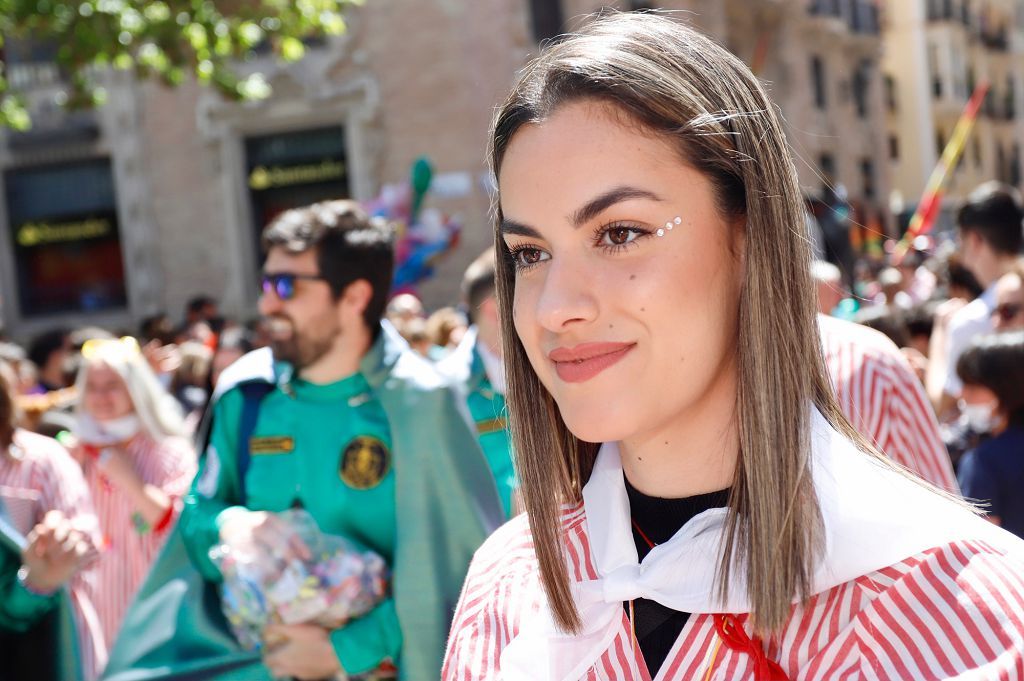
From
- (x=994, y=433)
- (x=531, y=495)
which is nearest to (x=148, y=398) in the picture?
(x=994, y=433)

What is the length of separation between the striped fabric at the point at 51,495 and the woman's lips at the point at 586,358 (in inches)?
132

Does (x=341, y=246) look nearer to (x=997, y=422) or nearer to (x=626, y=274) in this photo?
(x=997, y=422)

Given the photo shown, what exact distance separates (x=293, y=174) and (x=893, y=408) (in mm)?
16421

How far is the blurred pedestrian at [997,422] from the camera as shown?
391cm

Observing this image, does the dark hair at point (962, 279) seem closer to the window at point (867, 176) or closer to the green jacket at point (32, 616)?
the green jacket at point (32, 616)

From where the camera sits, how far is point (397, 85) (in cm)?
1784

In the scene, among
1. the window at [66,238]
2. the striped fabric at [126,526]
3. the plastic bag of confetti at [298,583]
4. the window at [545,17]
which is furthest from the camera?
the window at [66,238]

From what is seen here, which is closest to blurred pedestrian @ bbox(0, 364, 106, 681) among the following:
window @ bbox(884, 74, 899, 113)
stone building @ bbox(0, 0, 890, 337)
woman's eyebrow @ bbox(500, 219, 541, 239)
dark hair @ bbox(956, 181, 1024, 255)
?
woman's eyebrow @ bbox(500, 219, 541, 239)

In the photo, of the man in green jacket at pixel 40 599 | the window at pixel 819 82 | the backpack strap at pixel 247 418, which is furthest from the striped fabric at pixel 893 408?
the window at pixel 819 82

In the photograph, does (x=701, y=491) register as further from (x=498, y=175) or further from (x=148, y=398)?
(x=148, y=398)

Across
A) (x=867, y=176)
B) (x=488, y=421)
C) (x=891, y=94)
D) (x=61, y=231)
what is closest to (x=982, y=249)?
(x=488, y=421)

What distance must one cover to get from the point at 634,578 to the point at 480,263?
494cm

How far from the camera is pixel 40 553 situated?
157 inches

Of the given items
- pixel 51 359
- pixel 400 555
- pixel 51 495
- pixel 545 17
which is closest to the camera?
pixel 400 555
